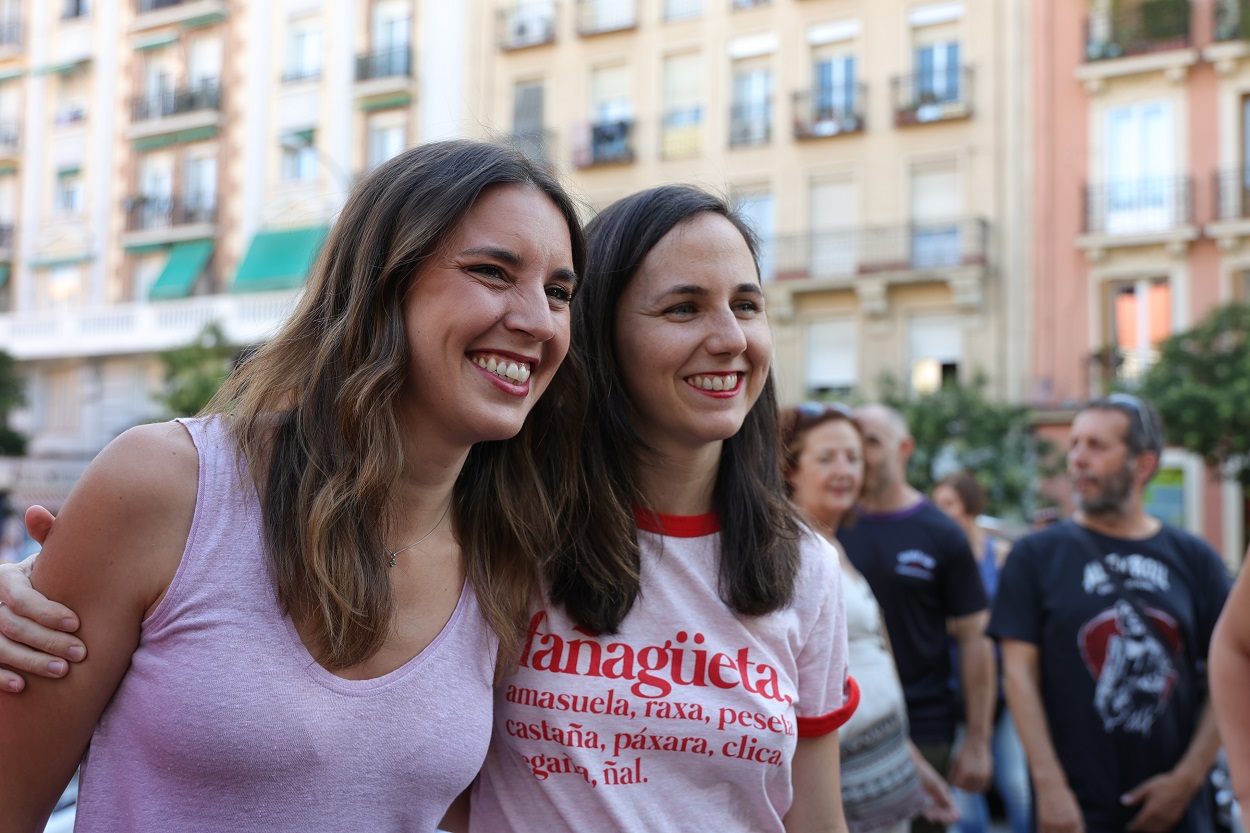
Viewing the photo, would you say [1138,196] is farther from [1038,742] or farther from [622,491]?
[622,491]

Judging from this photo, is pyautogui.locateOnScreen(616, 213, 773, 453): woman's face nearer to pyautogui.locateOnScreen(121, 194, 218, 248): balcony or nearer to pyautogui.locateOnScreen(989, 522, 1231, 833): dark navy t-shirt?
pyautogui.locateOnScreen(989, 522, 1231, 833): dark navy t-shirt

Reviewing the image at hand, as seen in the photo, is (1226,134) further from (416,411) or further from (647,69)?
(416,411)

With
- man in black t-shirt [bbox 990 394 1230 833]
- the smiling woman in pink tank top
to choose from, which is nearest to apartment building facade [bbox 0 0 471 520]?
man in black t-shirt [bbox 990 394 1230 833]

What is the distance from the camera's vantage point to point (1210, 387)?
16.4 metres

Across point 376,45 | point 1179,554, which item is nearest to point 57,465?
point 376,45

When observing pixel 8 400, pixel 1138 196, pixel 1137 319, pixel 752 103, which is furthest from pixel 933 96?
pixel 8 400

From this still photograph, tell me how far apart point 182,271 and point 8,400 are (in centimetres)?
559

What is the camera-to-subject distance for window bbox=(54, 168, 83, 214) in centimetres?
3002

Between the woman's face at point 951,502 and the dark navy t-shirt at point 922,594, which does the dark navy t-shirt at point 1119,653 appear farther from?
the woman's face at point 951,502

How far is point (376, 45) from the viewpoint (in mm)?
26891

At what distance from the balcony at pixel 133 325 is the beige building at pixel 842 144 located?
24.7 feet

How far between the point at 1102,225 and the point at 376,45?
16874mm

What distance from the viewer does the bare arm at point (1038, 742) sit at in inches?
154

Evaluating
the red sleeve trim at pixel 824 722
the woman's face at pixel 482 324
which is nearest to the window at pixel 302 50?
the woman's face at pixel 482 324
